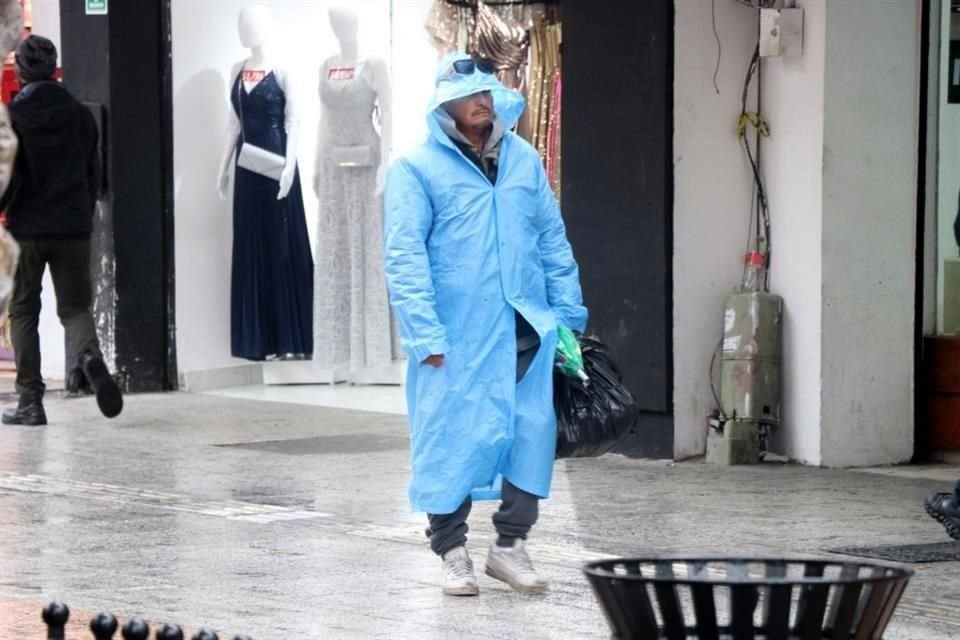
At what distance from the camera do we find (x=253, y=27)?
14.3 metres

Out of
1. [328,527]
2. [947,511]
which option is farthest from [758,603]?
[328,527]

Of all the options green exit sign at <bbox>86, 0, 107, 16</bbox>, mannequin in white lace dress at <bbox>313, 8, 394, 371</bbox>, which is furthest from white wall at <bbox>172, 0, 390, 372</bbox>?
green exit sign at <bbox>86, 0, 107, 16</bbox>

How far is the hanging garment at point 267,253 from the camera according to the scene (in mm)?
14336

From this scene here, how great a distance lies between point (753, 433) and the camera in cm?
1032

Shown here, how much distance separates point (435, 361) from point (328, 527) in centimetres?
184

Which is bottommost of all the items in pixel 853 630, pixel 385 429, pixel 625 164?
pixel 385 429

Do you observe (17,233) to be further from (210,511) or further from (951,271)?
(951,271)

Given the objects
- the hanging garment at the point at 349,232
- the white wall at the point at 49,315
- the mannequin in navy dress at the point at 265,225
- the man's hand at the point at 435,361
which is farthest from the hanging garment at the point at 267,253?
the man's hand at the point at 435,361

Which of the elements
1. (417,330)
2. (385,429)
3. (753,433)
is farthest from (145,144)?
(417,330)

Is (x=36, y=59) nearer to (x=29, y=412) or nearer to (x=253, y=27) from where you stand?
(x=29, y=412)

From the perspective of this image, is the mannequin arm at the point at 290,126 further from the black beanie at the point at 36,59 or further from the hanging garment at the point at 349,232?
the black beanie at the point at 36,59

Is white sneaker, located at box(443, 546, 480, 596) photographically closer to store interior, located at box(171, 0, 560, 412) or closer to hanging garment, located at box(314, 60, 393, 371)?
store interior, located at box(171, 0, 560, 412)

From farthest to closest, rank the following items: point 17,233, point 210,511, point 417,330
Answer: point 17,233 < point 210,511 < point 417,330

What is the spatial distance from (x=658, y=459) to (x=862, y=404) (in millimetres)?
1070
